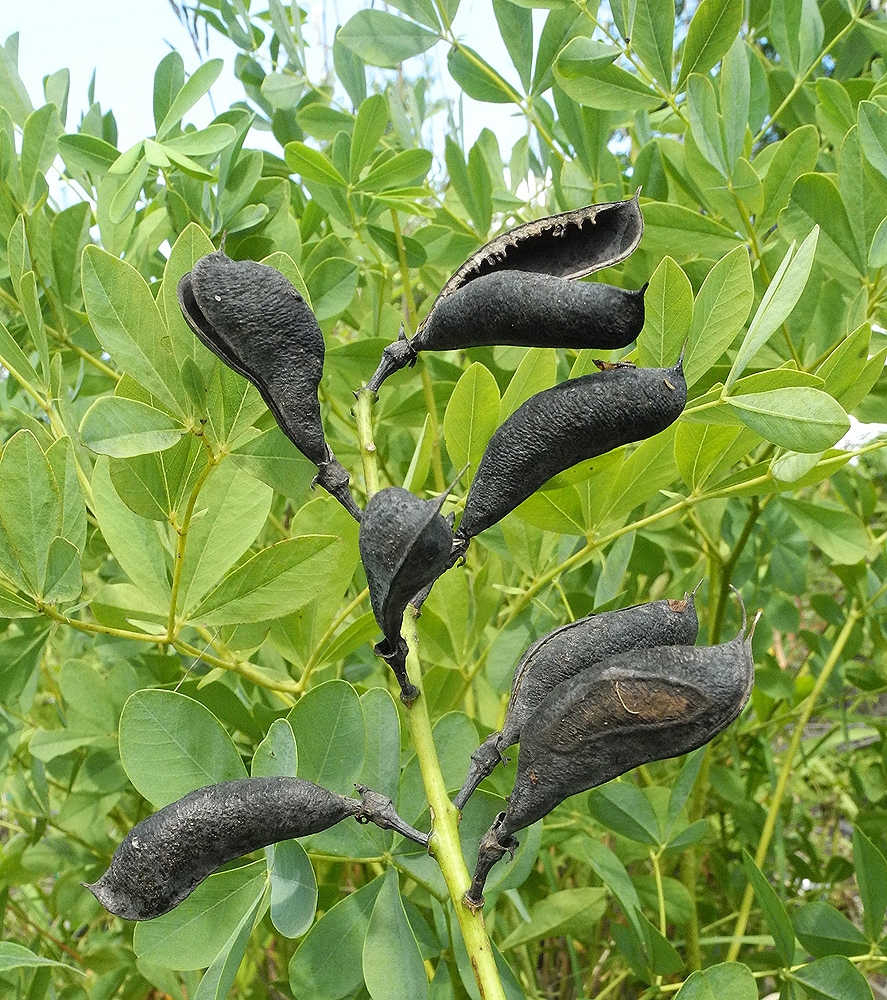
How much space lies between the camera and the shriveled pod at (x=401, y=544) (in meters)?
0.34

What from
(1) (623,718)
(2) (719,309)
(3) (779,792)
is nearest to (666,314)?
(2) (719,309)

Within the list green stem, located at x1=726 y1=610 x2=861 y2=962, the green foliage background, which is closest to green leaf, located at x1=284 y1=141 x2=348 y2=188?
the green foliage background

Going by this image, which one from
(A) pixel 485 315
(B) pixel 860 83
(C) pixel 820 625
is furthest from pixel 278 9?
(C) pixel 820 625

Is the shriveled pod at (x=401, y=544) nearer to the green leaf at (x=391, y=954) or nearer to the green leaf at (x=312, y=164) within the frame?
the green leaf at (x=391, y=954)

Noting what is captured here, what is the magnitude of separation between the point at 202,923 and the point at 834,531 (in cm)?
59

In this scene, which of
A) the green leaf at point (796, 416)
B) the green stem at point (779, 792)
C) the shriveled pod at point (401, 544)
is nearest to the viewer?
the shriveled pod at point (401, 544)

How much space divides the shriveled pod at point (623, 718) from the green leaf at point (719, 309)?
0.66 feet

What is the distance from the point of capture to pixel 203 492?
56 centimetres

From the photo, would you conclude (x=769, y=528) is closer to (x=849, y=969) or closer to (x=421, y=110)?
(x=849, y=969)

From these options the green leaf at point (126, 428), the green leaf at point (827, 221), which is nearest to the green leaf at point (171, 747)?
the green leaf at point (126, 428)

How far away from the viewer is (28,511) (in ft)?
1.61

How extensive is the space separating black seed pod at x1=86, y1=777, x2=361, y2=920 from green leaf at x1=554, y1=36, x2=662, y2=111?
53 centimetres

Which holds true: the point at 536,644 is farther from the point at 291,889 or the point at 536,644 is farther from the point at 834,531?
the point at 834,531

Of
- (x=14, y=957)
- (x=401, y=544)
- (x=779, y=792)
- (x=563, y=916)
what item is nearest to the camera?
(x=401, y=544)
